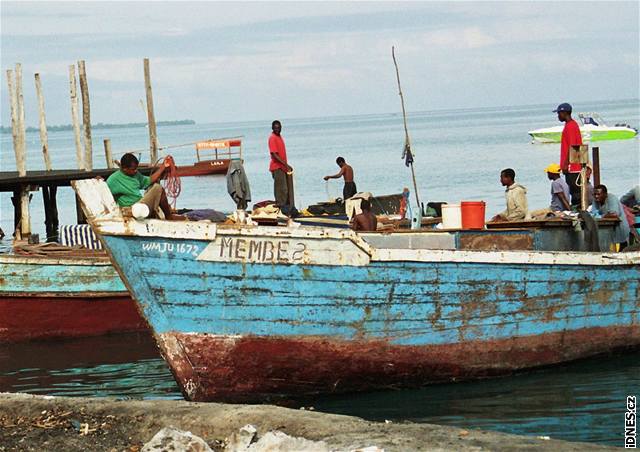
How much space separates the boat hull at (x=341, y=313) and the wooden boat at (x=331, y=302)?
0.01 meters

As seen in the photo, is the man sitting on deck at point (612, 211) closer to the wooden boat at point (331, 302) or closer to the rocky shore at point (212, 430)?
the wooden boat at point (331, 302)

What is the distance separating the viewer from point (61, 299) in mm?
13797

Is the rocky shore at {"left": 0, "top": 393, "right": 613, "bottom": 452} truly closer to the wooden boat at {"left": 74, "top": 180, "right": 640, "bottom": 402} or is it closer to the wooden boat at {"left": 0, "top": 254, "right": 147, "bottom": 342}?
the wooden boat at {"left": 74, "top": 180, "right": 640, "bottom": 402}

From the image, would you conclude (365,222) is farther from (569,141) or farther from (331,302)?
(569,141)

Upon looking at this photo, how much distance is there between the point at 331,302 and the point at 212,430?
2.56 m

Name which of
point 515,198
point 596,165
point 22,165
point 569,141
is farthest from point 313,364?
point 22,165

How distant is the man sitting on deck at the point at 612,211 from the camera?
1181 centimetres

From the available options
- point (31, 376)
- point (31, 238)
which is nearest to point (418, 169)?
point (31, 238)

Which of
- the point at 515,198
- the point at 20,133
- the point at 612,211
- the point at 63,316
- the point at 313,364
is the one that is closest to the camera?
the point at 313,364

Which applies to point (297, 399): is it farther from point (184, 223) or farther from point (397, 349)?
point (184, 223)

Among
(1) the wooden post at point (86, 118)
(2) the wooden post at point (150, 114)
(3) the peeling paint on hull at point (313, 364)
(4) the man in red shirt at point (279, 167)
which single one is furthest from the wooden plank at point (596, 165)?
(1) the wooden post at point (86, 118)

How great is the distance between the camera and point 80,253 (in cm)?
1394

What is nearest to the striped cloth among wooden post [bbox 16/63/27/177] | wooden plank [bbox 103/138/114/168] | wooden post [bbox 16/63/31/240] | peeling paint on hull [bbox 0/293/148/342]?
peeling paint on hull [bbox 0/293/148/342]

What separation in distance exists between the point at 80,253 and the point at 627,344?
682 cm
